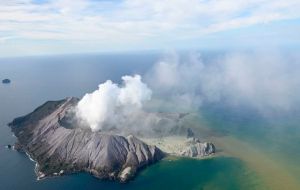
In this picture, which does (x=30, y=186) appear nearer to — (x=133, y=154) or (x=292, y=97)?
(x=133, y=154)

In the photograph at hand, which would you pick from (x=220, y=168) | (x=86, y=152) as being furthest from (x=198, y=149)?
(x=86, y=152)

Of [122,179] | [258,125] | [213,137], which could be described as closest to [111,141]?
[122,179]

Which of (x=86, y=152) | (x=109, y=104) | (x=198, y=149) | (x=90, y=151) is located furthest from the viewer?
(x=109, y=104)

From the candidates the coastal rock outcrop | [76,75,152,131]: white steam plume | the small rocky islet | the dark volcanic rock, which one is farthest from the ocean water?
[76,75,152,131]: white steam plume

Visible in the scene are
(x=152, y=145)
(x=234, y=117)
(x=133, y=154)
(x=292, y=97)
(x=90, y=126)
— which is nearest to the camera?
(x=133, y=154)

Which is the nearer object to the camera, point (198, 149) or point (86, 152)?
point (86, 152)

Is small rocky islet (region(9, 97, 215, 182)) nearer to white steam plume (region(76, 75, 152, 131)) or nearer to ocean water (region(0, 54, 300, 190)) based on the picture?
ocean water (region(0, 54, 300, 190))

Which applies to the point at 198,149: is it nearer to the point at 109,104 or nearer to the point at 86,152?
the point at 86,152
